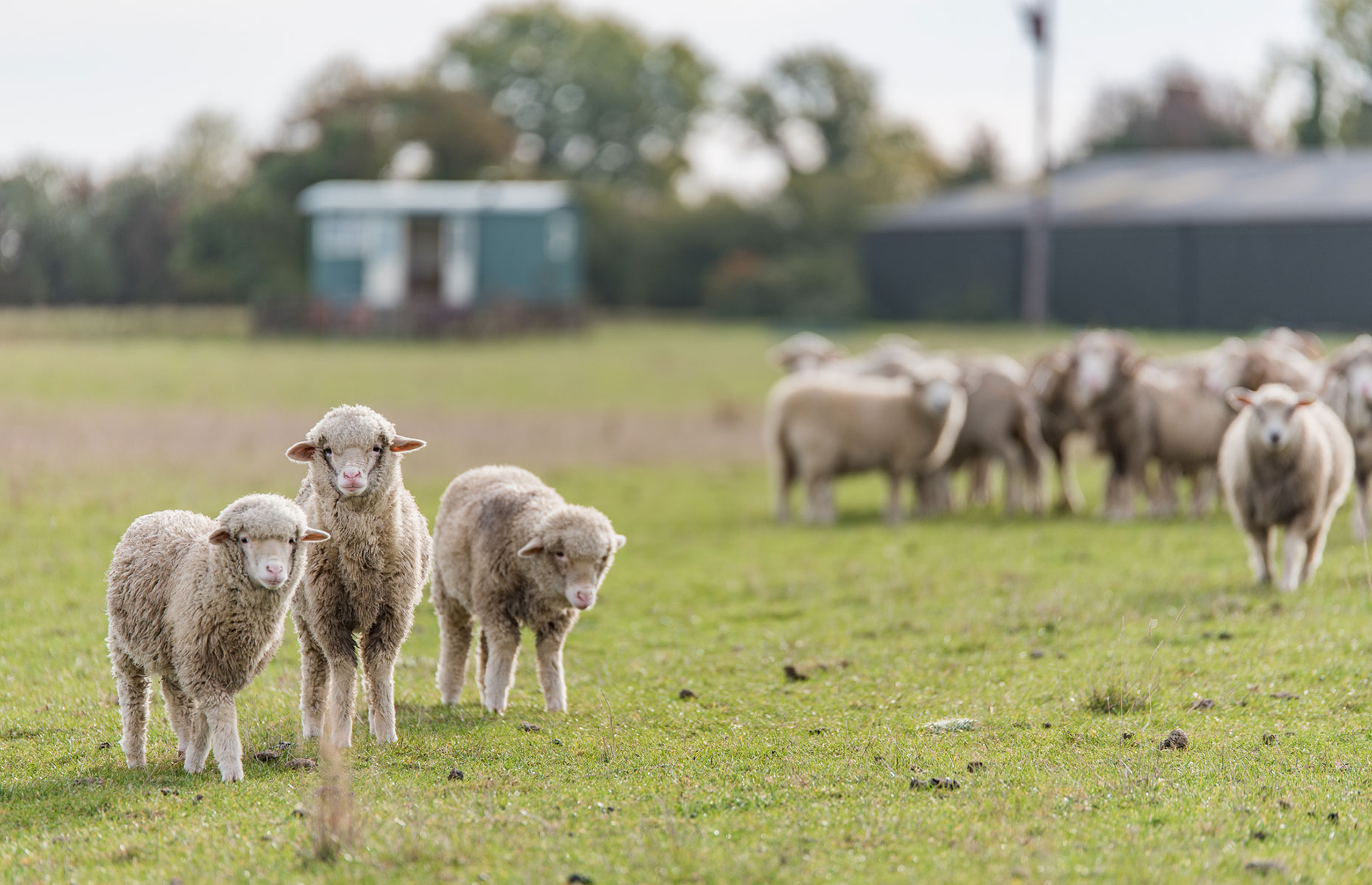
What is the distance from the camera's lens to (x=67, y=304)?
33.1 metres

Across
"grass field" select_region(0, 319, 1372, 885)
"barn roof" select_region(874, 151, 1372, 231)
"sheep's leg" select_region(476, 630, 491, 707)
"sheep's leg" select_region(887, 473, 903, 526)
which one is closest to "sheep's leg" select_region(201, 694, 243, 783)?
"grass field" select_region(0, 319, 1372, 885)

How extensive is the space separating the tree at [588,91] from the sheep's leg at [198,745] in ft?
208

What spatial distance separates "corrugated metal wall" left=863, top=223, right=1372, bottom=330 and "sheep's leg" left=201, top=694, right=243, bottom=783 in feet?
136

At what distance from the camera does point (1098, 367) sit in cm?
1505

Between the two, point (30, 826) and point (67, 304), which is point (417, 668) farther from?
point (67, 304)

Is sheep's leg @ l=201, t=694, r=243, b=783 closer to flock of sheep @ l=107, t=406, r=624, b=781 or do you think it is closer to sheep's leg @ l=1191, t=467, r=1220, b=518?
flock of sheep @ l=107, t=406, r=624, b=781

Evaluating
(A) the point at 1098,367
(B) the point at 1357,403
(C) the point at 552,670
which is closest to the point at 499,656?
(C) the point at 552,670

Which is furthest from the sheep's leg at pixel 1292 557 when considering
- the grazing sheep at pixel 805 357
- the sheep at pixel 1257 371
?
the grazing sheep at pixel 805 357

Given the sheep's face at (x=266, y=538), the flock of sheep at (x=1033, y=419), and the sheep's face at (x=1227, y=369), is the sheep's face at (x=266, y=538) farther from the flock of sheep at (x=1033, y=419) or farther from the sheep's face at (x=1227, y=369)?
the sheep's face at (x=1227, y=369)

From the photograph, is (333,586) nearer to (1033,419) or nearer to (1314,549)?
(1314,549)

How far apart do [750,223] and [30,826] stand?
52.0 meters

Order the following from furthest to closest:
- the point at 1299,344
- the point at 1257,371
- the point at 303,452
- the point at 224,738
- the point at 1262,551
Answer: the point at 1299,344
the point at 1257,371
the point at 1262,551
the point at 303,452
the point at 224,738

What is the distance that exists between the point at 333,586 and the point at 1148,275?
1697 inches

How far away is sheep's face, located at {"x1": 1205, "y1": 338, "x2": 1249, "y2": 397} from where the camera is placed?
14.1 metres
